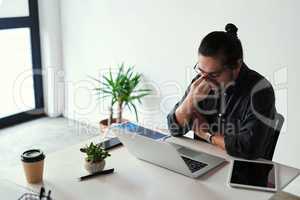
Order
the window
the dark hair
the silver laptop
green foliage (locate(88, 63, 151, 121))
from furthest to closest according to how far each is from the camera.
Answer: the window → green foliage (locate(88, 63, 151, 121)) → the dark hair → the silver laptop

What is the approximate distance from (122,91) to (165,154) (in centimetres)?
217

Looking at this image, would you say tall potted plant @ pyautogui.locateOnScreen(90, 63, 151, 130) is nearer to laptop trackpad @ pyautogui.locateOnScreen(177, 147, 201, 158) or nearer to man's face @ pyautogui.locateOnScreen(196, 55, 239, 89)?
man's face @ pyautogui.locateOnScreen(196, 55, 239, 89)

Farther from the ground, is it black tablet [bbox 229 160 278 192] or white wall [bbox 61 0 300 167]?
white wall [bbox 61 0 300 167]

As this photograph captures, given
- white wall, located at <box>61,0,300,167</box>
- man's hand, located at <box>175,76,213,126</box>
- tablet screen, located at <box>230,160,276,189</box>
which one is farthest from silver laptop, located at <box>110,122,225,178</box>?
white wall, located at <box>61,0,300,167</box>

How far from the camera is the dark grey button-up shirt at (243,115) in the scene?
1.96 m

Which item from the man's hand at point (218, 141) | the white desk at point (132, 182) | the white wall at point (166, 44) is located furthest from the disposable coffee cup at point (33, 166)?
the white wall at point (166, 44)

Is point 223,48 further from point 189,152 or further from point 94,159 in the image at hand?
point 94,159

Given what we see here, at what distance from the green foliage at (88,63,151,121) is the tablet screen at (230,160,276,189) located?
83.6 inches

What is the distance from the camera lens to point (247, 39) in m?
3.14

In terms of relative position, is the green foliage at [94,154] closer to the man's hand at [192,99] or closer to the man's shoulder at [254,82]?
the man's hand at [192,99]

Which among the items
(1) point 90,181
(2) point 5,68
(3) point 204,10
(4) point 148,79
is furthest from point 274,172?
(2) point 5,68

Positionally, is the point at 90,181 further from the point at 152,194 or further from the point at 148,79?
the point at 148,79

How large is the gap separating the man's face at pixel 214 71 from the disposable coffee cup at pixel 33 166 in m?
0.92

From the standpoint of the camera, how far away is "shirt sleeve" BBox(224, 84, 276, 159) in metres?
1.94
